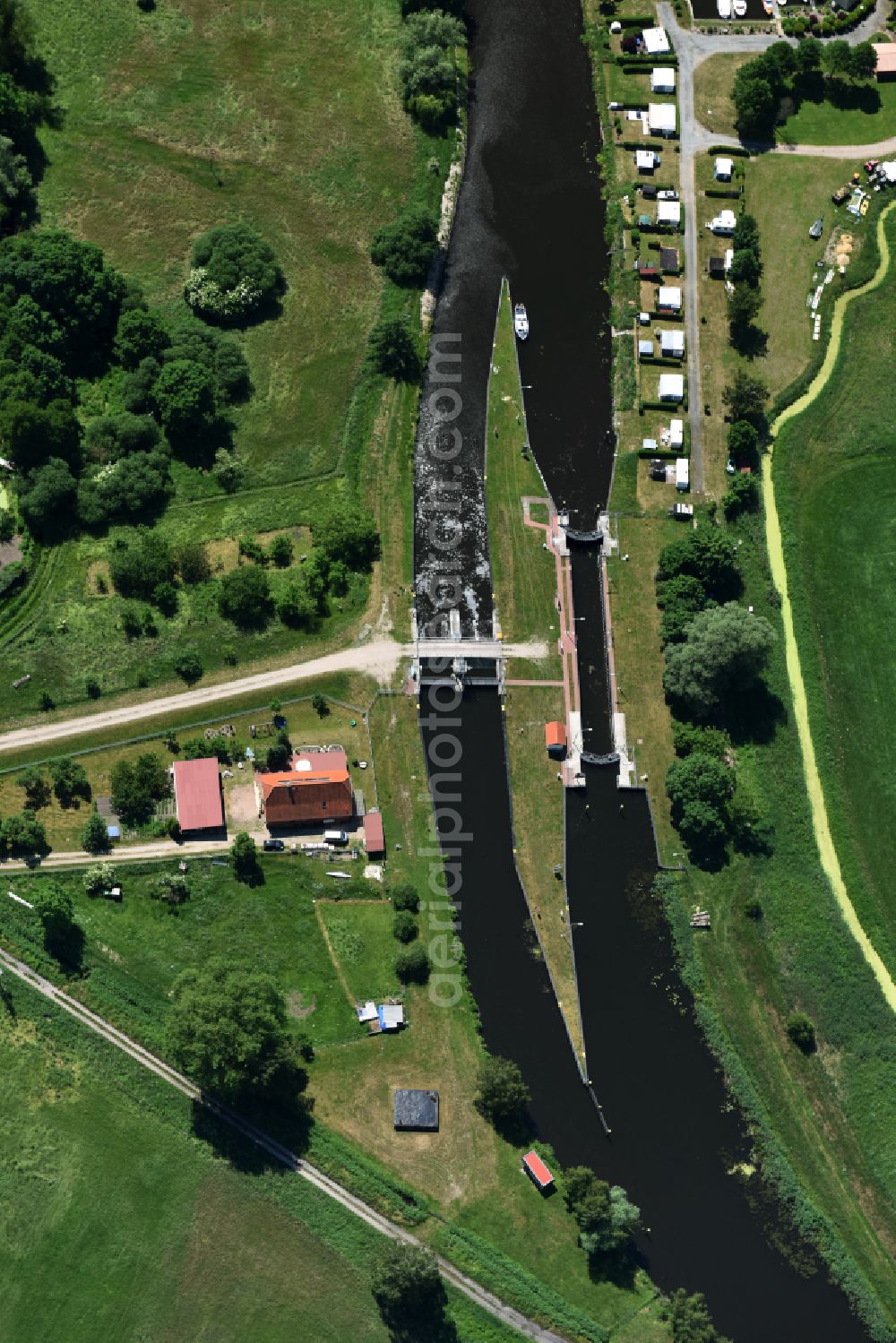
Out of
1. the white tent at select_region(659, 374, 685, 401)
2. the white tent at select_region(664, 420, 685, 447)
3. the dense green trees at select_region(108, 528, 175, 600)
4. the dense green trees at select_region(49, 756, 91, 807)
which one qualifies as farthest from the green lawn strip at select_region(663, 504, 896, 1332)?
the dense green trees at select_region(108, 528, 175, 600)

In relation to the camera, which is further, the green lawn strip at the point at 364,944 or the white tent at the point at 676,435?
the white tent at the point at 676,435

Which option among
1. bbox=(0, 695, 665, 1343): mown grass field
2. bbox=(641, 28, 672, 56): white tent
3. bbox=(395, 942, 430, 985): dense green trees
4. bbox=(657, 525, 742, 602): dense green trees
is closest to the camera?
bbox=(0, 695, 665, 1343): mown grass field

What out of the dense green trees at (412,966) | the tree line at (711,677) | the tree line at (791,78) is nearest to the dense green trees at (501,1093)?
the dense green trees at (412,966)

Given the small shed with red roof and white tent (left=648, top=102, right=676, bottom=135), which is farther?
white tent (left=648, top=102, right=676, bottom=135)

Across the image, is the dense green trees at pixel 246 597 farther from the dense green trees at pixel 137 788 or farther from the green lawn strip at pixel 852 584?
the green lawn strip at pixel 852 584

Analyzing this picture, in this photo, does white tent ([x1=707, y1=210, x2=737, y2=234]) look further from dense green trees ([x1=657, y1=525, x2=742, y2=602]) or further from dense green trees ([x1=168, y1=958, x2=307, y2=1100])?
dense green trees ([x1=168, y1=958, x2=307, y2=1100])

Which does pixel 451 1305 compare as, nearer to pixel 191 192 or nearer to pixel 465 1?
pixel 191 192

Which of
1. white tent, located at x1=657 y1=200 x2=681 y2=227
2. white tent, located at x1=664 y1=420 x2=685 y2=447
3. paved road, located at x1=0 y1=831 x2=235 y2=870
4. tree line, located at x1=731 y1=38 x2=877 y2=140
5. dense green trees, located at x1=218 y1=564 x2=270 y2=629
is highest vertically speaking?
tree line, located at x1=731 y1=38 x2=877 y2=140
